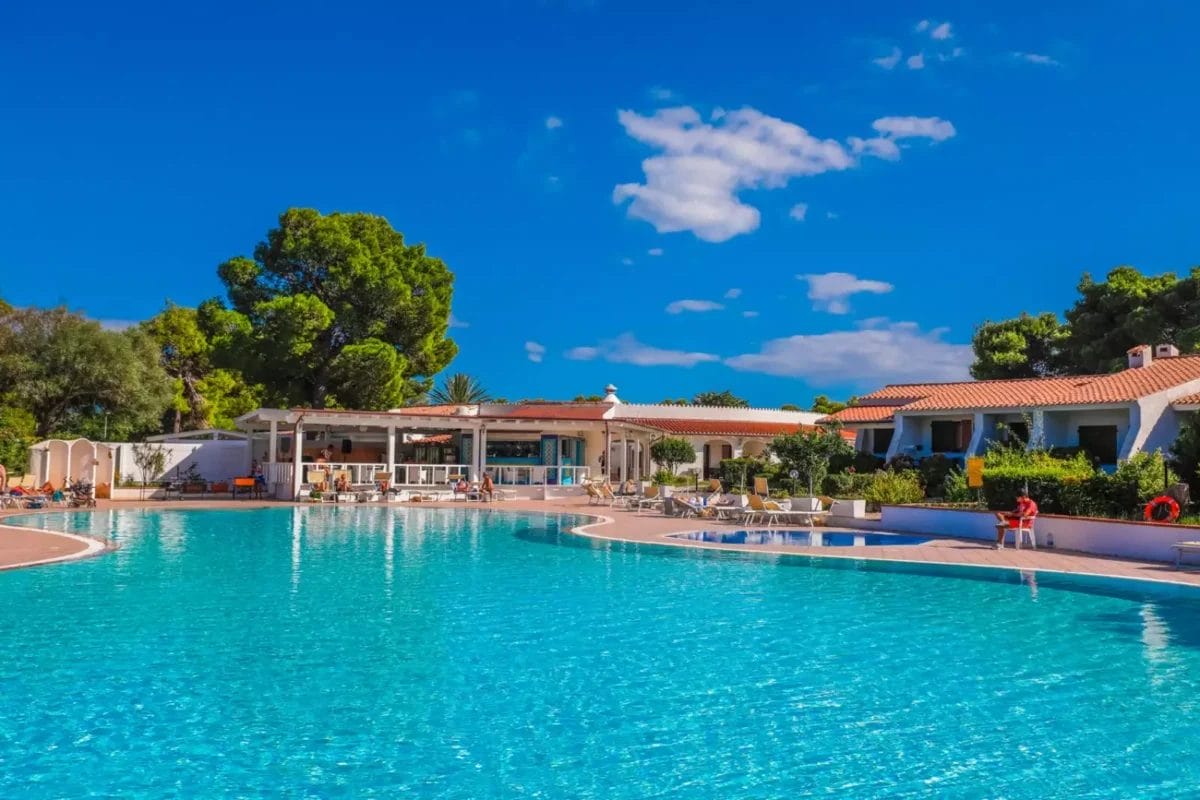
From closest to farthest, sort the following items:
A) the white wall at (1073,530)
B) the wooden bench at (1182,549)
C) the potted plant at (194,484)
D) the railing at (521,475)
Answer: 1. the wooden bench at (1182,549)
2. the white wall at (1073,530)
3. the potted plant at (194,484)
4. the railing at (521,475)

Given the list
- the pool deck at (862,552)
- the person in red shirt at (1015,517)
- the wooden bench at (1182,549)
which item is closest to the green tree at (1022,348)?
the pool deck at (862,552)

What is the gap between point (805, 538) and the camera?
66.8 ft

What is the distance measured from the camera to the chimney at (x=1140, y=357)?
106ft

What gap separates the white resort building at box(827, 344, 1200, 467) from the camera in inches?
1049

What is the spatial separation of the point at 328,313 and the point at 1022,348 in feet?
119

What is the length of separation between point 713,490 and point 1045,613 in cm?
1759

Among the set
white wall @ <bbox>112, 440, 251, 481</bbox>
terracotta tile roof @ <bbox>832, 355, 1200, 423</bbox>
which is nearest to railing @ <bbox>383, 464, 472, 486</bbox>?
white wall @ <bbox>112, 440, 251, 481</bbox>

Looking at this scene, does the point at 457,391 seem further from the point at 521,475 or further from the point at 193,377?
the point at 521,475

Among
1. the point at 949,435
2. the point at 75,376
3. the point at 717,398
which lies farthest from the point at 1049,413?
the point at 717,398

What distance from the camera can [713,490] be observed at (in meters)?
29.6

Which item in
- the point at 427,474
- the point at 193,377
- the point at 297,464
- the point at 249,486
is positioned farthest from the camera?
the point at 193,377

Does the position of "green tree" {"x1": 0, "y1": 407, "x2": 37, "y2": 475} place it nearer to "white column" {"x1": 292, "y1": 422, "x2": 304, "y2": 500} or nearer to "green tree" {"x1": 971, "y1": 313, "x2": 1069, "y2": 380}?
"white column" {"x1": 292, "y1": 422, "x2": 304, "y2": 500}

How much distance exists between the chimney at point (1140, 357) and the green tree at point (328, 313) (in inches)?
1130

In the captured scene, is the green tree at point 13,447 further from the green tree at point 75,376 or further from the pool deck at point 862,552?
the pool deck at point 862,552
